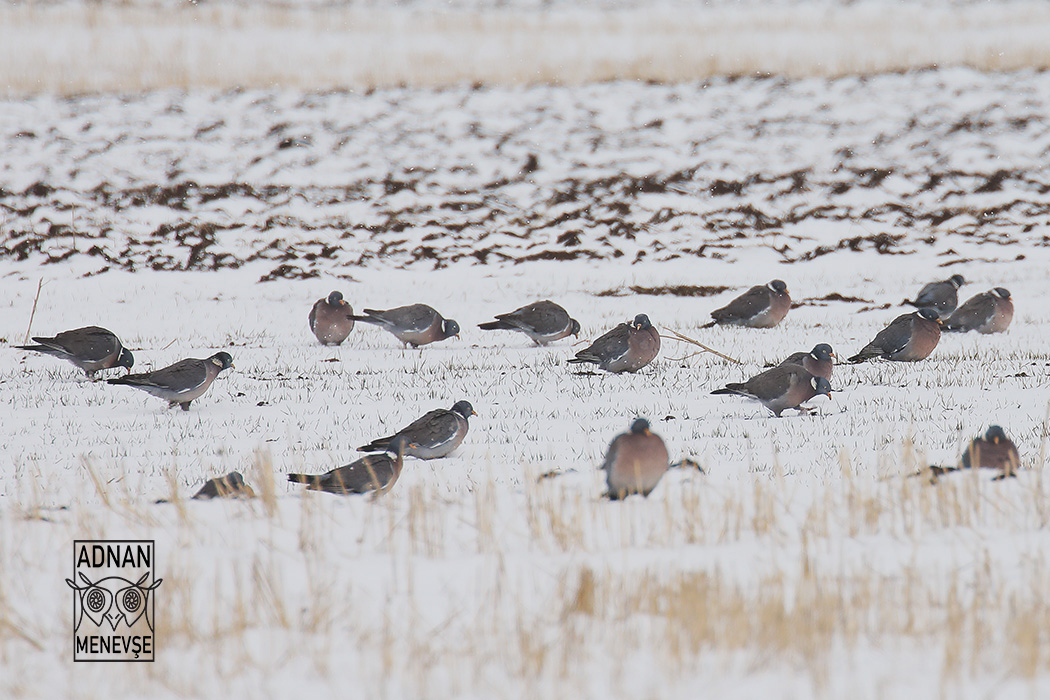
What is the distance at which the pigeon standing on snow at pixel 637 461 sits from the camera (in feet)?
18.2

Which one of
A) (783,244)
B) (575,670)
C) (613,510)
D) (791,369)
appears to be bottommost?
(575,670)

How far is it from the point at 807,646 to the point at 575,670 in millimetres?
892

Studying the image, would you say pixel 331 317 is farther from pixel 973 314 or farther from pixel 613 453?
pixel 973 314

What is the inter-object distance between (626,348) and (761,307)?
424 cm

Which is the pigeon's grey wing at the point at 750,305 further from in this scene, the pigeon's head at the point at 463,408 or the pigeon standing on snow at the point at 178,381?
the pigeon standing on snow at the point at 178,381

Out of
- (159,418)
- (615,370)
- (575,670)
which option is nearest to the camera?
(575,670)

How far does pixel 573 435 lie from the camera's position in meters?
7.79

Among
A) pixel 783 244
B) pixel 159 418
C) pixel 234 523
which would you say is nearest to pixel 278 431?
pixel 159 418

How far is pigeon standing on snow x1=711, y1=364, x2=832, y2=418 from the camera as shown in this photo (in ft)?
27.0

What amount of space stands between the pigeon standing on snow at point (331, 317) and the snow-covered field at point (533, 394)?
0.39m

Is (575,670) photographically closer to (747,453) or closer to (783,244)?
(747,453)

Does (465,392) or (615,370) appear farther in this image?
(615,370)

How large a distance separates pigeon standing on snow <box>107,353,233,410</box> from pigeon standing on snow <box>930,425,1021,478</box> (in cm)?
643
